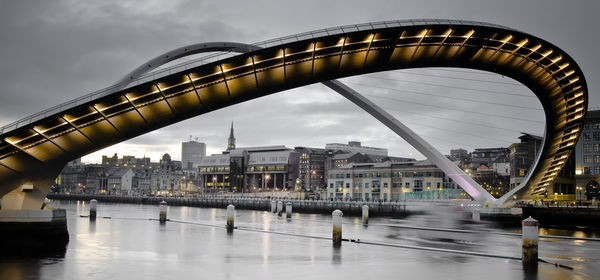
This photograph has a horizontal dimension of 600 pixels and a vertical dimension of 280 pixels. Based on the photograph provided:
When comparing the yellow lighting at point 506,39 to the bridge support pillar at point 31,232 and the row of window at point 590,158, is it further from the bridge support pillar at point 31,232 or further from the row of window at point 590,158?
the row of window at point 590,158

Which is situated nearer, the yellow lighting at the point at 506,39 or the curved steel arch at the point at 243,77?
the curved steel arch at the point at 243,77

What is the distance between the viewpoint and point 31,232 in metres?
28.5

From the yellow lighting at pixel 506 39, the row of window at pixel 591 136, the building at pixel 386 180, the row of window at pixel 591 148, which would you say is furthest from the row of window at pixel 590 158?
the yellow lighting at pixel 506 39

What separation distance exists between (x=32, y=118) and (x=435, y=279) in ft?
75.4

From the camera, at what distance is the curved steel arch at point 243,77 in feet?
100.0

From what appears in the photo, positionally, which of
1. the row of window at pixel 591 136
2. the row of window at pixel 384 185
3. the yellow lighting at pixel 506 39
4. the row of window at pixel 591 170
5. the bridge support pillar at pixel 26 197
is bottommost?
the row of window at pixel 384 185

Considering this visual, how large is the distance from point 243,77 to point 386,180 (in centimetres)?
12622

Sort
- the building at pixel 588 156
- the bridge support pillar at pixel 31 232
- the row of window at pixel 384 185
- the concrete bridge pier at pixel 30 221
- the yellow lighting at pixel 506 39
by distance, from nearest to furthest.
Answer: the bridge support pillar at pixel 31 232, the concrete bridge pier at pixel 30 221, the yellow lighting at pixel 506 39, the building at pixel 588 156, the row of window at pixel 384 185

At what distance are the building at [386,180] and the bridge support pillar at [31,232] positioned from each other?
381 feet

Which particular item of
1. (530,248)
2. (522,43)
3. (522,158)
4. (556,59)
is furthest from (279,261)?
(522,158)

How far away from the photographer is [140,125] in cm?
3488

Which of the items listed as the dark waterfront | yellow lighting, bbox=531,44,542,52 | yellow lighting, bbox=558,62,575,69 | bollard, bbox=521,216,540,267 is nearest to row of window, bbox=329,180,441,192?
yellow lighting, bbox=558,62,575,69

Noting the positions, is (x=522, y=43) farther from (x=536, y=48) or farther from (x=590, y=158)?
(x=590, y=158)

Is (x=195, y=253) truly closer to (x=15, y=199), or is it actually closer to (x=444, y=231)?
(x=15, y=199)
